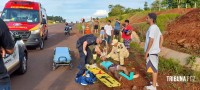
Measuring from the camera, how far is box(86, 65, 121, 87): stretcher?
26.2 feet

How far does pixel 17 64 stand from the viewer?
29.9 feet

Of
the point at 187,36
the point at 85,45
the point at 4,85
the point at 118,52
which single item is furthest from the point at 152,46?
the point at 187,36

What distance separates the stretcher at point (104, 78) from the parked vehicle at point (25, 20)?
7.12m

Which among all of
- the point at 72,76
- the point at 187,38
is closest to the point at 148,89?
the point at 72,76

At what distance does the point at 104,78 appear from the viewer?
855 cm

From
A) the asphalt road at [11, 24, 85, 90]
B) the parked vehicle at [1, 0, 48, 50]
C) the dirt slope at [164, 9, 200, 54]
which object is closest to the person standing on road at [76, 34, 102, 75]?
the asphalt road at [11, 24, 85, 90]

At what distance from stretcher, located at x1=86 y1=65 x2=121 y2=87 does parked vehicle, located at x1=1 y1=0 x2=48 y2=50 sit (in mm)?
7120

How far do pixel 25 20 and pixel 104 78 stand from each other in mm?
8802

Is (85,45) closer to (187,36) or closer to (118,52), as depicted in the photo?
(118,52)

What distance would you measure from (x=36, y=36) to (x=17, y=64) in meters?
6.76

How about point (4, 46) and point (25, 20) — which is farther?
point (25, 20)

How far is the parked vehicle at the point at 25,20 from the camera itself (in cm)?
1552

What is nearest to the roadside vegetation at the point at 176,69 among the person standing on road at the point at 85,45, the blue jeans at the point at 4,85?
the person standing on road at the point at 85,45

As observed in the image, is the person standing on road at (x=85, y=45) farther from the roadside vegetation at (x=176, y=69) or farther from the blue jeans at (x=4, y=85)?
the blue jeans at (x=4, y=85)
